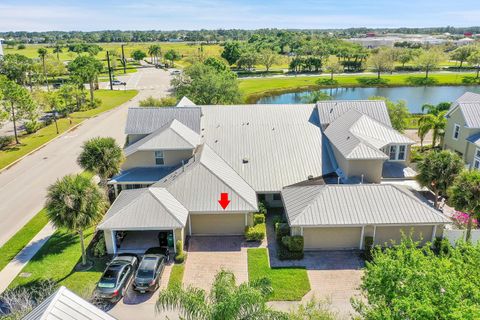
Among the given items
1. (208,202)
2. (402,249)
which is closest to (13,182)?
(208,202)

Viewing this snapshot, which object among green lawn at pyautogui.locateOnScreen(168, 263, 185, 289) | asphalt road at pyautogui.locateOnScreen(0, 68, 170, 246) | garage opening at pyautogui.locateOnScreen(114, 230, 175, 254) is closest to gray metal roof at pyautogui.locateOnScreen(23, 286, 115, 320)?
green lawn at pyautogui.locateOnScreen(168, 263, 185, 289)

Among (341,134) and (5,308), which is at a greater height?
(341,134)

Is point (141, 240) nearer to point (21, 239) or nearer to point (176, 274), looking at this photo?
point (176, 274)

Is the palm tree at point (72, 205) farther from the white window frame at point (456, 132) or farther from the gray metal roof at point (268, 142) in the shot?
the white window frame at point (456, 132)

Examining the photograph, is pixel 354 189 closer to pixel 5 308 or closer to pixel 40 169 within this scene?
pixel 5 308

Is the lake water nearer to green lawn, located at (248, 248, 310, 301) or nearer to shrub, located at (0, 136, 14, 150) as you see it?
shrub, located at (0, 136, 14, 150)

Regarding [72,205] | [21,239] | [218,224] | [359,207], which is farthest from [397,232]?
[21,239]
